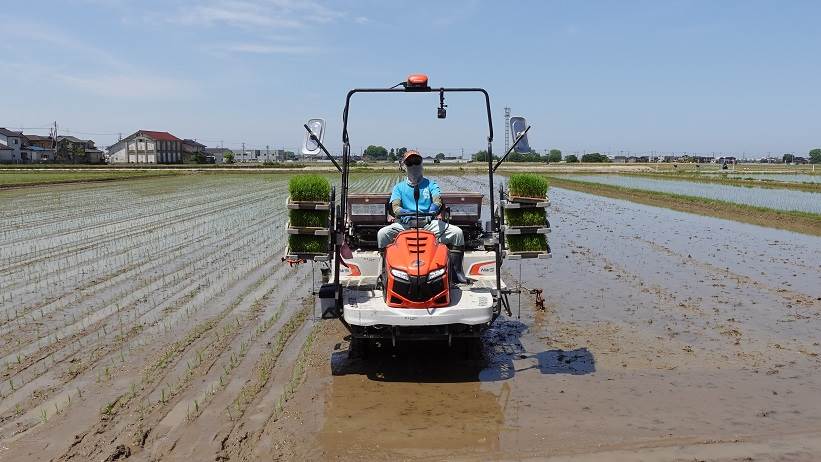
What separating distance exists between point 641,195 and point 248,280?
26485 millimetres

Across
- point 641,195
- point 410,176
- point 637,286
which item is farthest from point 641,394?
point 641,195

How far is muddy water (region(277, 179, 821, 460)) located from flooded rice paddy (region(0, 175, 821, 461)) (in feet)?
0.08

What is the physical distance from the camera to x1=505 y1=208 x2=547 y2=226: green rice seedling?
732cm

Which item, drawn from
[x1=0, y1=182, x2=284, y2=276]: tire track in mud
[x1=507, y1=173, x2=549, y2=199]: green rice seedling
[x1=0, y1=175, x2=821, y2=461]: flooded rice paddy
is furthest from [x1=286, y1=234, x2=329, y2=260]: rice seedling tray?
[x1=0, y1=182, x2=284, y2=276]: tire track in mud

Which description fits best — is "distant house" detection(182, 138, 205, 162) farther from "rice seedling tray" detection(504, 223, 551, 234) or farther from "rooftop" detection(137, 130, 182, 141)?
"rice seedling tray" detection(504, 223, 551, 234)

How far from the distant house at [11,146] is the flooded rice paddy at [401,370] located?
84.7 metres

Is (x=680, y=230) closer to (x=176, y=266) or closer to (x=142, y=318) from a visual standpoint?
(x=176, y=266)

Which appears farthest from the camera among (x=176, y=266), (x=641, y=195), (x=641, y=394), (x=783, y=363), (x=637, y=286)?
(x=641, y=195)

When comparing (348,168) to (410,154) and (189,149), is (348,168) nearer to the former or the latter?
(410,154)

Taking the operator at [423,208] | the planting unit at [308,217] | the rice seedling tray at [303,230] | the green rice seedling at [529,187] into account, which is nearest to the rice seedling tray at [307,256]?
the planting unit at [308,217]

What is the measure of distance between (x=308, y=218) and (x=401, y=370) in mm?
1799

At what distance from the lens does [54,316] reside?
8680 millimetres

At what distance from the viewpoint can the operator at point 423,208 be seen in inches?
275

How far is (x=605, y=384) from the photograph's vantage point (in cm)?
636
